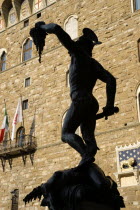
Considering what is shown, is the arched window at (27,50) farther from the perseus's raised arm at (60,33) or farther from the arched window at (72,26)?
the perseus's raised arm at (60,33)

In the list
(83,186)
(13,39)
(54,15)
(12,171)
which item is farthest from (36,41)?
(13,39)

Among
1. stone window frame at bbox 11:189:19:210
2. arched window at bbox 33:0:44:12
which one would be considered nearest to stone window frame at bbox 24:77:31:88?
arched window at bbox 33:0:44:12

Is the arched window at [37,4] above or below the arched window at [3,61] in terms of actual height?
above

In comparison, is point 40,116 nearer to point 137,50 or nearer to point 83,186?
point 137,50

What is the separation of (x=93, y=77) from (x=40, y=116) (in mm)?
12151

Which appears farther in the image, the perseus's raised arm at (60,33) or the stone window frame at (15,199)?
the stone window frame at (15,199)

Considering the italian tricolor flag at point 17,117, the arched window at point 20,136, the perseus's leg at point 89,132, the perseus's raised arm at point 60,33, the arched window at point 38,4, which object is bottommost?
the perseus's leg at point 89,132

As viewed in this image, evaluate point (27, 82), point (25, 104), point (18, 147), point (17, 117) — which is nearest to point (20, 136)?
point (18, 147)

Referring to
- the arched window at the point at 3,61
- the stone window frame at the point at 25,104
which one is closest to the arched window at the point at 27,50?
the arched window at the point at 3,61

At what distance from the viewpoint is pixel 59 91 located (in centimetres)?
1538

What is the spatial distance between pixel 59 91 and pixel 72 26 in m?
3.74

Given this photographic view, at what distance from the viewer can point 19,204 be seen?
568 inches

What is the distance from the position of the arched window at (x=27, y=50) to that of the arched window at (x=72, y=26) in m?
2.59

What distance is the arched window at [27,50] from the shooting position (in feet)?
59.1
